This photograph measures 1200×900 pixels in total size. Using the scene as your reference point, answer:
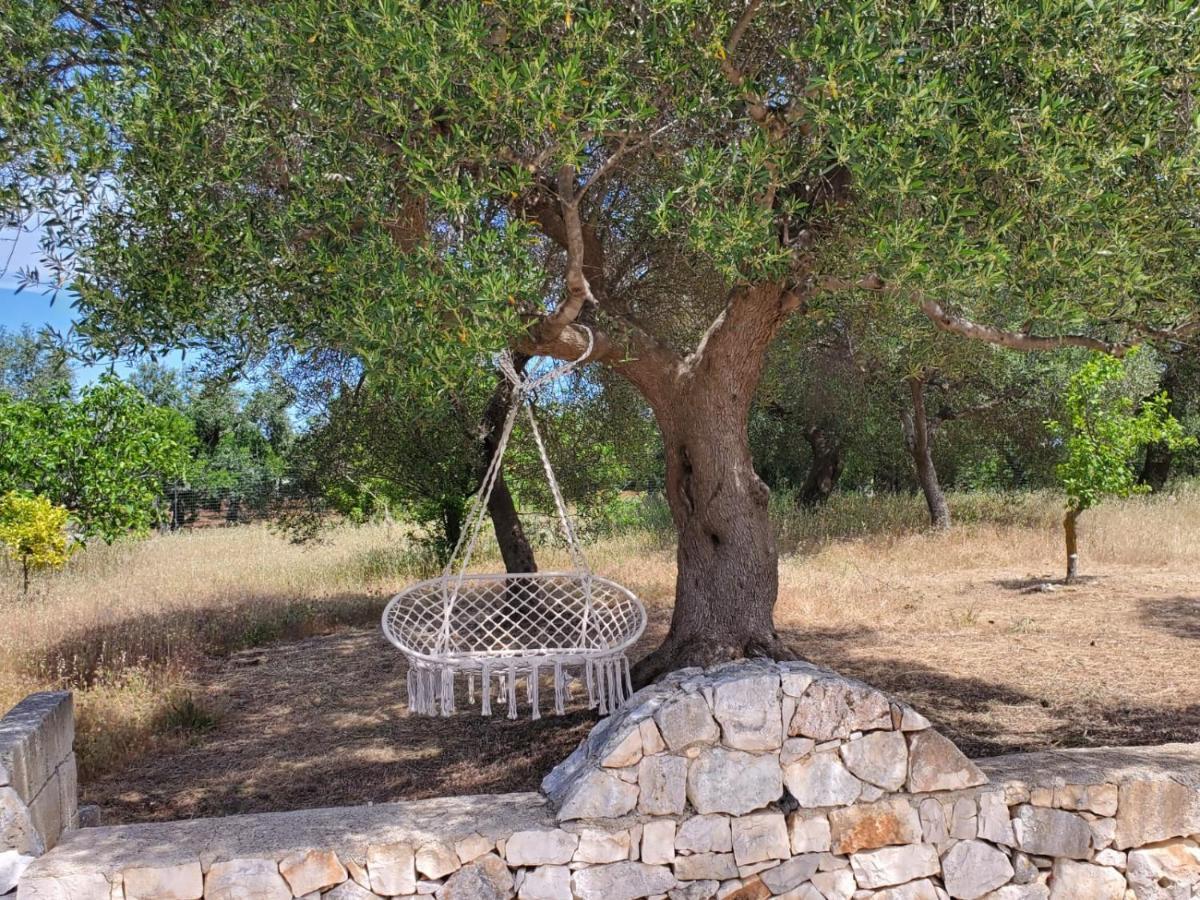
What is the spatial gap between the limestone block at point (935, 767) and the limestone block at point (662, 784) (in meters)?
0.87

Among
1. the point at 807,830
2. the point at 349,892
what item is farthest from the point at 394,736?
the point at 807,830

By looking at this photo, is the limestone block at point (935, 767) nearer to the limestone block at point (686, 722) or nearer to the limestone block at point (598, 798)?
the limestone block at point (686, 722)

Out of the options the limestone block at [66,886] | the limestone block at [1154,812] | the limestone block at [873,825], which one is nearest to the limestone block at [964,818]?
the limestone block at [873,825]

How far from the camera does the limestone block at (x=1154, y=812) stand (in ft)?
12.2

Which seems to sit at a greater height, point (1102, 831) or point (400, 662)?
point (1102, 831)

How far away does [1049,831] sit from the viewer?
368cm

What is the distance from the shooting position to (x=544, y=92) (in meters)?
3.73

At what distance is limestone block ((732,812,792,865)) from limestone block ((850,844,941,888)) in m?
0.30

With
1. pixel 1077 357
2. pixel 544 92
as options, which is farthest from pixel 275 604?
pixel 1077 357

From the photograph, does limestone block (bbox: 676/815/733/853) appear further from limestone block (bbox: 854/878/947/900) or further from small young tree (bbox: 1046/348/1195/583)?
small young tree (bbox: 1046/348/1195/583)

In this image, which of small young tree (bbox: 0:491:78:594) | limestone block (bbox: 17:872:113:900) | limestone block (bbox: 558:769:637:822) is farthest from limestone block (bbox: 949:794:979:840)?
small young tree (bbox: 0:491:78:594)

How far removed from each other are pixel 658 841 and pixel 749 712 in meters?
0.56

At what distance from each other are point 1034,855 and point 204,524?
21005 millimetres

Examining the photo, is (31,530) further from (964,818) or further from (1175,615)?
(1175,615)
